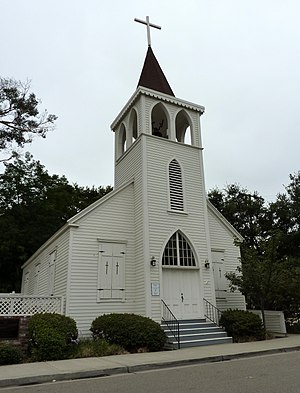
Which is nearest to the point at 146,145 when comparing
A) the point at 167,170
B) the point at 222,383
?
the point at 167,170

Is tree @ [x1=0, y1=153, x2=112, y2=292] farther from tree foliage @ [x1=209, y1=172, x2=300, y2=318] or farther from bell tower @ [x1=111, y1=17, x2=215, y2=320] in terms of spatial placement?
tree foliage @ [x1=209, y1=172, x2=300, y2=318]

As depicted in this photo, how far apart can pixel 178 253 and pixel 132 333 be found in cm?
436

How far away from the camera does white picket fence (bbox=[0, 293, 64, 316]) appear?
439 inches

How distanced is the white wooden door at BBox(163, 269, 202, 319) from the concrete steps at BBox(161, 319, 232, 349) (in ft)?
1.31

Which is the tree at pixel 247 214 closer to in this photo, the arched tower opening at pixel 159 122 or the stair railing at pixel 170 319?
the arched tower opening at pixel 159 122

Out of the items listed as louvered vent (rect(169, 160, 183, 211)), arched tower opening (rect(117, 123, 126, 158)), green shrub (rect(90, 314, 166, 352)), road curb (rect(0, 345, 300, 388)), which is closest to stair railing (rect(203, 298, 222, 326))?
green shrub (rect(90, 314, 166, 352))

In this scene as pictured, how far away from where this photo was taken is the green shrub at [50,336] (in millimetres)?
9586

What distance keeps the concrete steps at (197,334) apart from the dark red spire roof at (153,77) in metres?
11.2

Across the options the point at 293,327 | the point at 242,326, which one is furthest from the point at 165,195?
the point at 293,327

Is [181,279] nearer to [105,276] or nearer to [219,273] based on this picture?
Answer: [219,273]

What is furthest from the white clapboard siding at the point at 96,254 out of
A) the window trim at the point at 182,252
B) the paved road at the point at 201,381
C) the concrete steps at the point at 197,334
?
the paved road at the point at 201,381

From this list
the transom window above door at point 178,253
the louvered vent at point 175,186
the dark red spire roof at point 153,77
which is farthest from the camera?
the dark red spire roof at point 153,77

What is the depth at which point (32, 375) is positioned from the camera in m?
7.24

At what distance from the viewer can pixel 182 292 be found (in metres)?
13.8
